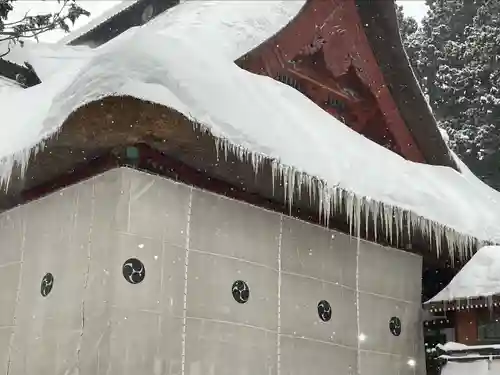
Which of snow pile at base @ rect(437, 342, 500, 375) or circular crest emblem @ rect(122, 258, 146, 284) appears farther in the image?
snow pile at base @ rect(437, 342, 500, 375)

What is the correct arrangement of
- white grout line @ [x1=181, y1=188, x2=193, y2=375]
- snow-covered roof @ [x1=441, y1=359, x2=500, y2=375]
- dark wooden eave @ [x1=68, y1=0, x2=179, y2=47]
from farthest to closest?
dark wooden eave @ [x1=68, y1=0, x2=179, y2=47], snow-covered roof @ [x1=441, y1=359, x2=500, y2=375], white grout line @ [x1=181, y1=188, x2=193, y2=375]

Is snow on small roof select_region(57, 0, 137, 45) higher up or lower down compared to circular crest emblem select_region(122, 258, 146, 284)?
higher up

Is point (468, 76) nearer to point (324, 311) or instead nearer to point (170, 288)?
point (324, 311)

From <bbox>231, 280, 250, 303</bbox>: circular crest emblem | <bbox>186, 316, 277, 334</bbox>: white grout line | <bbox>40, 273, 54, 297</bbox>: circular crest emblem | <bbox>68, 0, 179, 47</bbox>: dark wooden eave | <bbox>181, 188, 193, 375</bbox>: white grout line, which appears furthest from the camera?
<bbox>68, 0, 179, 47</bbox>: dark wooden eave

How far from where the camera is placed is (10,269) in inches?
295

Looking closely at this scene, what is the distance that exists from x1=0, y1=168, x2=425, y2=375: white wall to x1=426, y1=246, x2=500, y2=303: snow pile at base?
110 centimetres

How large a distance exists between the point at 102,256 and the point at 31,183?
165cm

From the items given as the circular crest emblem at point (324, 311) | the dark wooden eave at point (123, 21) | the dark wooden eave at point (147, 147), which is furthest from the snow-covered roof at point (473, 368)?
the dark wooden eave at point (123, 21)

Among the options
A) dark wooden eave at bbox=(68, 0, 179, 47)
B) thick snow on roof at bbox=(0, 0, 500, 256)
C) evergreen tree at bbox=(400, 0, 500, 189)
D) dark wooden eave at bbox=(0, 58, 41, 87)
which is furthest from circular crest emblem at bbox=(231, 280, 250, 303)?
evergreen tree at bbox=(400, 0, 500, 189)

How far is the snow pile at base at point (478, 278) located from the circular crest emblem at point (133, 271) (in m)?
3.98

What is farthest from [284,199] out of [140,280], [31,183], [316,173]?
[31,183]

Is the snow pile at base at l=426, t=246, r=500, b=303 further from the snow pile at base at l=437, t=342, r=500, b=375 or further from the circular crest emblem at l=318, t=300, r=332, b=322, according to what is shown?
the circular crest emblem at l=318, t=300, r=332, b=322

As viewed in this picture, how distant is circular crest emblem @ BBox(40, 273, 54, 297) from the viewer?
6.83 meters

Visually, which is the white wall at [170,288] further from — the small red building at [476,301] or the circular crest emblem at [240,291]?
the small red building at [476,301]
